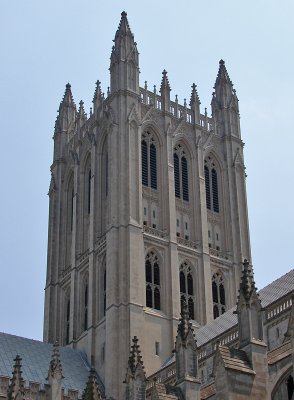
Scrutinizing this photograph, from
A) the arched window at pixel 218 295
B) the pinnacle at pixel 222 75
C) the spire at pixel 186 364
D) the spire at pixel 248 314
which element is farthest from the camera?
the pinnacle at pixel 222 75

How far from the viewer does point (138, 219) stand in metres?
55.8

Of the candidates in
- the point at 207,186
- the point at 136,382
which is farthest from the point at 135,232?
the point at 136,382

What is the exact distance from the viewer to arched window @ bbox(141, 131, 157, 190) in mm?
59188

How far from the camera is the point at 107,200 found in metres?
58.1

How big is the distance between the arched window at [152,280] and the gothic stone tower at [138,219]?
7 centimetres

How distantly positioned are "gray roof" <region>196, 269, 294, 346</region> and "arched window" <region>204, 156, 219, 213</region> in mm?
13755

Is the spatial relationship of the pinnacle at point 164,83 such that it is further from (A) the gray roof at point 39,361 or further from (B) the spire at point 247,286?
(B) the spire at point 247,286

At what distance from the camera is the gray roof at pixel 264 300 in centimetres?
4191

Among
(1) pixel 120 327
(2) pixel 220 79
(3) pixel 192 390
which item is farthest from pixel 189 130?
(3) pixel 192 390

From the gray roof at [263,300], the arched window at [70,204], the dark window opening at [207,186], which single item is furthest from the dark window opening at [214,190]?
the gray roof at [263,300]

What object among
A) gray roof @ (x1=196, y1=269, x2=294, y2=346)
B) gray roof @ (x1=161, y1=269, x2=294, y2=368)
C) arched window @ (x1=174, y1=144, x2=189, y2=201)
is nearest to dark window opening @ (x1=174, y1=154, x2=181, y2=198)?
arched window @ (x1=174, y1=144, x2=189, y2=201)

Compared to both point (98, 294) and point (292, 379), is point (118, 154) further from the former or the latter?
point (292, 379)

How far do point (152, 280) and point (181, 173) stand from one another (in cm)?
944

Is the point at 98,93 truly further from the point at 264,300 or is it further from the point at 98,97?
the point at 264,300
